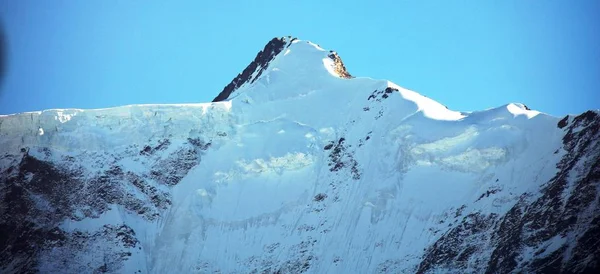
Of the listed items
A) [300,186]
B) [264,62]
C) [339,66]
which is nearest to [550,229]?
[300,186]

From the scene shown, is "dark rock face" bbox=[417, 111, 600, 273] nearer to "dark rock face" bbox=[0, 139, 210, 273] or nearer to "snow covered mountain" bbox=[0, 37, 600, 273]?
"snow covered mountain" bbox=[0, 37, 600, 273]

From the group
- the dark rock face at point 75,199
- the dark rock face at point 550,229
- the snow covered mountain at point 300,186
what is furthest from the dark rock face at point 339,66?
the dark rock face at point 550,229

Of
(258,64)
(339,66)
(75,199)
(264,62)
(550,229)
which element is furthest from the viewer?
(258,64)

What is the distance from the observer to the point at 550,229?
82.9 meters

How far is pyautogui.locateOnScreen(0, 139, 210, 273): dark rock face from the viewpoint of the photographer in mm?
104688

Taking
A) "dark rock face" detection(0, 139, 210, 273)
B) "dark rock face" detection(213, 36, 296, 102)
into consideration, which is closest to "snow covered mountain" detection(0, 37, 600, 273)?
"dark rock face" detection(0, 139, 210, 273)

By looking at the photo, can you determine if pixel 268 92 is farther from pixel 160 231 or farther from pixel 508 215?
pixel 508 215

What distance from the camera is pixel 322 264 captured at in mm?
99938

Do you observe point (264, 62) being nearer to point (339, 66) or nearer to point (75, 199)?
point (339, 66)

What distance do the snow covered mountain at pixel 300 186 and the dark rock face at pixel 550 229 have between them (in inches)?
8.6

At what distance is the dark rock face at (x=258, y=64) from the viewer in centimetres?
16050

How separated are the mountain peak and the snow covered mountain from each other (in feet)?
48.5

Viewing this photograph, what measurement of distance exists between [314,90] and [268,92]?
814 centimetres

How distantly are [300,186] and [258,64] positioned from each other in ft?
178
